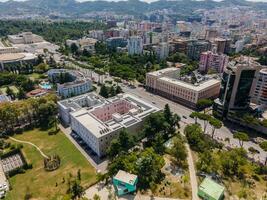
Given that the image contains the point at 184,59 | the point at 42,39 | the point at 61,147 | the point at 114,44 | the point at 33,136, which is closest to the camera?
the point at 61,147

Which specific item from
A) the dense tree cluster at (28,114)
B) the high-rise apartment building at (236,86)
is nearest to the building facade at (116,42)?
the dense tree cluster at (28,114)

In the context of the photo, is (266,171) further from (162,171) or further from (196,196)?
(162,171)

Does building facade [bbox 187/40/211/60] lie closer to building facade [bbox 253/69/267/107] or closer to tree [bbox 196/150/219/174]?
building facade [bbox 253/69/267/107]

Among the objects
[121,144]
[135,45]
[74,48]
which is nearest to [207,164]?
[121,144]

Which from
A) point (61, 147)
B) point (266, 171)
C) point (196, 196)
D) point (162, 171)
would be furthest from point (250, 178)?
point (61, 147)

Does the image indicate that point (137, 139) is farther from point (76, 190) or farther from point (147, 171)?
point (76, 190)

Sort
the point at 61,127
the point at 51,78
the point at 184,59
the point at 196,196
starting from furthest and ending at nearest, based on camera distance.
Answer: the point at 184,59 → the point at 51,78 → the point at 61,127 → the point at 196,196

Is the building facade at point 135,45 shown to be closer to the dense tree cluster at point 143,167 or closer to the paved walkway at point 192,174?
the paved walkway at point 192,174

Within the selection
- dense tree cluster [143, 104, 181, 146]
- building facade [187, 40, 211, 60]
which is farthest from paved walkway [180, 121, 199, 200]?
building facade [187, 40, 211, 60]
